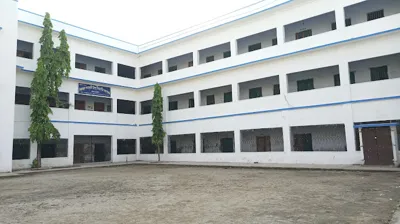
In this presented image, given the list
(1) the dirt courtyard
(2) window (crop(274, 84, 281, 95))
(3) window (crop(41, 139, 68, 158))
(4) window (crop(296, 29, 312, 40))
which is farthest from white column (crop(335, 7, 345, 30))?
(3) window (crop(41, 139, 68, 158))

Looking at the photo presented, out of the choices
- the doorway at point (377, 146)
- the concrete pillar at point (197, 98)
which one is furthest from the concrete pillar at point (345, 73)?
the concrete pillar at point (197, 98)

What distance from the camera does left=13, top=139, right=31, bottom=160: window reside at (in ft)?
66.5

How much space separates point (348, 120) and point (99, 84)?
64.7 ft

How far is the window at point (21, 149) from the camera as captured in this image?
20.3m

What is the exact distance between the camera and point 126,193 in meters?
9.30

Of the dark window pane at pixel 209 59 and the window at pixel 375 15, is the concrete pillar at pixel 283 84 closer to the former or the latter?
the window at pixel 375 15

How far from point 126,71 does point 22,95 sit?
1020cm

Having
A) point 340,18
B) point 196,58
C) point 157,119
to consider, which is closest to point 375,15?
point 340,18

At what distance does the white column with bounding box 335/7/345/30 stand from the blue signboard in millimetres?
19060

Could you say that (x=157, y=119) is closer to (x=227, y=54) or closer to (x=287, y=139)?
(x=227, y=54)

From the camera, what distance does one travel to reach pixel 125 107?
28875 millimetres

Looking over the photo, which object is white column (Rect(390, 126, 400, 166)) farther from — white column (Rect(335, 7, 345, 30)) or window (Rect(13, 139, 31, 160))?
window (Rect(13, 139, 31, 160))

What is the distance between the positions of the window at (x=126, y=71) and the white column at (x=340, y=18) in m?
19.4

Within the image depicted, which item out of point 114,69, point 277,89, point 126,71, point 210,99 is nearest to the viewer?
point 277,89
